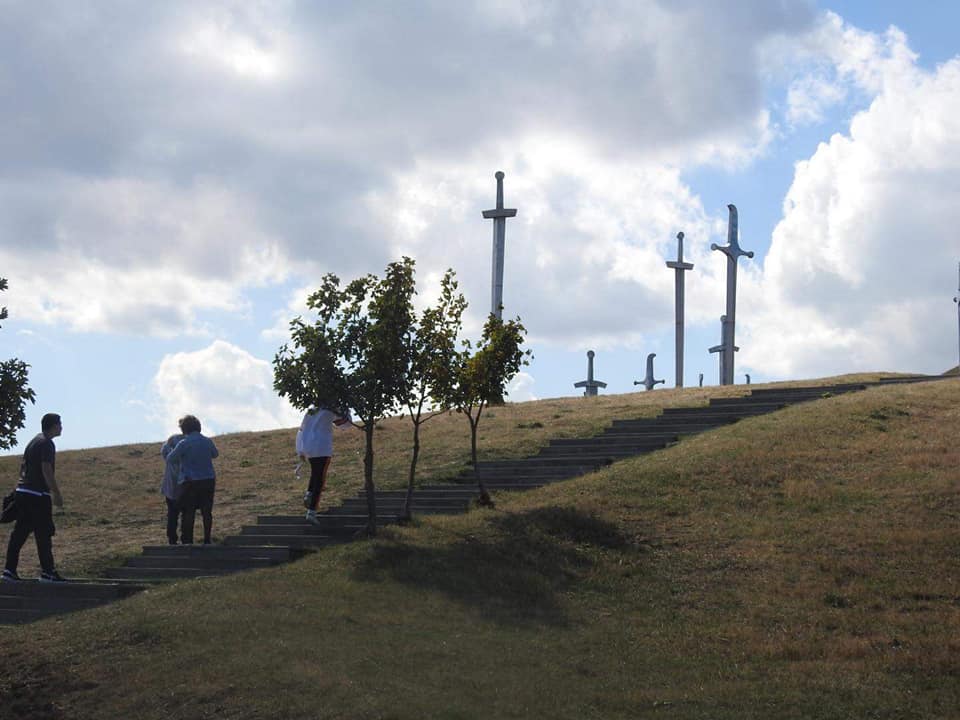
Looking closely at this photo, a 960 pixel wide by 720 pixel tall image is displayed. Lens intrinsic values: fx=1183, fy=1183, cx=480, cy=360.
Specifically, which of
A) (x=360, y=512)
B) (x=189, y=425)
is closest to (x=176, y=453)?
(x=189, y=425)

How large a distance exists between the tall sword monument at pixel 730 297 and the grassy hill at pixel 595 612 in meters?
25.0

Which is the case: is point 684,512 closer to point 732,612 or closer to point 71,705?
point 732,612

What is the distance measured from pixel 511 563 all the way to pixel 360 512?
525cm

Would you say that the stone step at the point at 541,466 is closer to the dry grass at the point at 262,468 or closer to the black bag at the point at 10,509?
the dry grass at the point at 262,468

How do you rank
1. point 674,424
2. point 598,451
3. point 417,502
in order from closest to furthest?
point 417,502, point 598,451, point 674,424

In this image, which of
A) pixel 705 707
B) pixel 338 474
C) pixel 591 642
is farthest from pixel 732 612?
pixel 338 474

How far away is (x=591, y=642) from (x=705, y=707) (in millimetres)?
2329

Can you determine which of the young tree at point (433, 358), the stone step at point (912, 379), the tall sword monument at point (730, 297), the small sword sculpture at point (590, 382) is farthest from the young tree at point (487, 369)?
the small sword sculpture at point (590, 382)

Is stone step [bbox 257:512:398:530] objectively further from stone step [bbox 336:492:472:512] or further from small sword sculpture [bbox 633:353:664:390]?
small sword sculpture [bbox 633:353:664:390]

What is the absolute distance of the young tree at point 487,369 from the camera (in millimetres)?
20266

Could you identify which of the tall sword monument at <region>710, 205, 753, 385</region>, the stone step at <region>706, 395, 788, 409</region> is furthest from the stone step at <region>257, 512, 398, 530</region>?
the tall sword monument at <region>710, 205, 753, 385</region>

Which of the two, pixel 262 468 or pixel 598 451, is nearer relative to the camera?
pixel 598 451

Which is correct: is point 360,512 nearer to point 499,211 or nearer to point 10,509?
point 10,509

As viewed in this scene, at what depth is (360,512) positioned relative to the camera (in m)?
20.9
